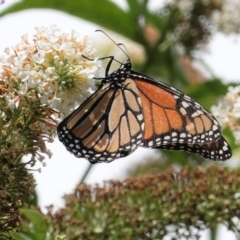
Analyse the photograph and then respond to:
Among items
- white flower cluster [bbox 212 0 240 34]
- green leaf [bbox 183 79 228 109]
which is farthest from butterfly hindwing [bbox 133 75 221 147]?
white flower cluster [bbox 212 0 240 34]

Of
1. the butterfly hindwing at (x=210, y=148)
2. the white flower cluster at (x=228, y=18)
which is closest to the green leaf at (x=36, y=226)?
the butterfly hindwing at (x=210, y=148)

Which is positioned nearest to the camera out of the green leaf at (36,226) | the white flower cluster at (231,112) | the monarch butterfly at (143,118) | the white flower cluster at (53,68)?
the white flower cluster at (53,68)

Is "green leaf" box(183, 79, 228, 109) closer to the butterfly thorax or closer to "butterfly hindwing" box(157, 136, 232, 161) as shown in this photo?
"butterfly hindwing" box(157, 136, 232, 161)

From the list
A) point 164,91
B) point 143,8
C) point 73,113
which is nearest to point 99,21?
point 143,8

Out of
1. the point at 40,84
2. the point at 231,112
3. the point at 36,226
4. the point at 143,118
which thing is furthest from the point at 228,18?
the point at 40,84

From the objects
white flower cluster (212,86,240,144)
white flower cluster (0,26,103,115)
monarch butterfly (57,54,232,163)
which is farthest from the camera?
white flower cluster (212,86,240,144)

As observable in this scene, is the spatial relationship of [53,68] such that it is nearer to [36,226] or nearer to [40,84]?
[40,84]

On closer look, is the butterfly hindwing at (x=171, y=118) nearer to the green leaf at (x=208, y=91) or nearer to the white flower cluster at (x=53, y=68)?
the white flower cluster at (x=53, y=68)
